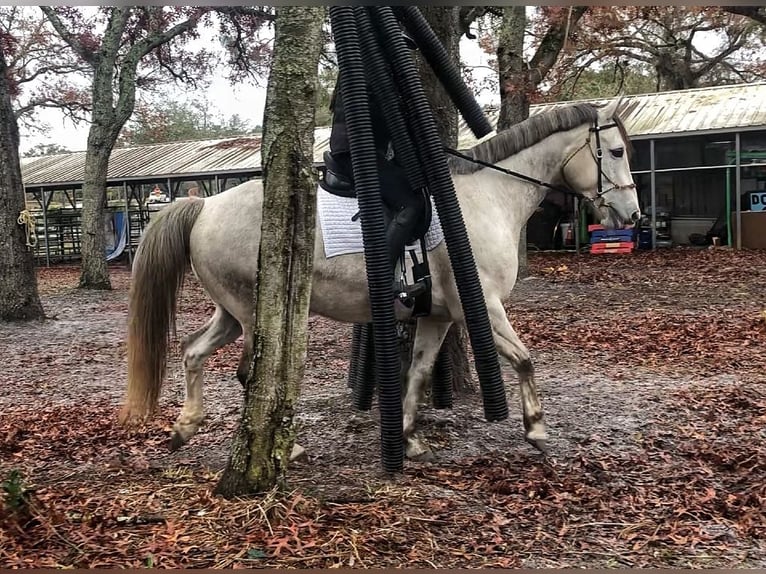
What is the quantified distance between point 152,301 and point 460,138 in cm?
1648

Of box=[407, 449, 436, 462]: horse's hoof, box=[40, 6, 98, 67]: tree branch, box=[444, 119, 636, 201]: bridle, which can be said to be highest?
box=[40, 6, 98, 67]: tree branch

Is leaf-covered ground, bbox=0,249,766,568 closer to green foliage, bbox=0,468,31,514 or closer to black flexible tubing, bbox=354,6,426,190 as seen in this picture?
green foliage, bbox=0,468,31,514

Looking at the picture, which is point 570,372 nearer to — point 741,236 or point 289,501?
point 289,501

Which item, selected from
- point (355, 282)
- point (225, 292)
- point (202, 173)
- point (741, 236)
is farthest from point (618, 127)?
point (202, 173)

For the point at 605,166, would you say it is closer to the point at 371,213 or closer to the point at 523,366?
the point at 523,366

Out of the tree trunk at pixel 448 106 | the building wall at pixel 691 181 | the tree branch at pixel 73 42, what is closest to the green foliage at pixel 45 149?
the tree branch at pixel 73 42

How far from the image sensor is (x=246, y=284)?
4.51 meters

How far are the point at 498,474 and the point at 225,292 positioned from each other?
1925mm

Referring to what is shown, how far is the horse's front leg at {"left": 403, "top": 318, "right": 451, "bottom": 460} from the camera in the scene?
463cm

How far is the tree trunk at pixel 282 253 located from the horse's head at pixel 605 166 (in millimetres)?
2213

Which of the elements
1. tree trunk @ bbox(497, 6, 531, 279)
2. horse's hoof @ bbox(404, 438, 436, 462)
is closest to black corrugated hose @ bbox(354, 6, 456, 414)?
horse's hoof @ bbox(404, 438, 436, 462)

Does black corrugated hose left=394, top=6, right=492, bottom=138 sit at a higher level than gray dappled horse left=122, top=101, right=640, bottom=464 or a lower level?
higher

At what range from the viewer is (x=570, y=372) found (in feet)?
23.4

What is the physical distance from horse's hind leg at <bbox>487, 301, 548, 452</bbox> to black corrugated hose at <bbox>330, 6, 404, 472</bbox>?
848mm
